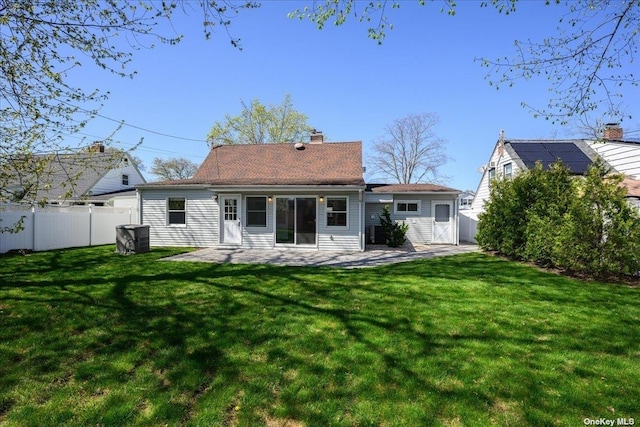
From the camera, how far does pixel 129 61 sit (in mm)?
5535

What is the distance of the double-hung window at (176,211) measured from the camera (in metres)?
13.7

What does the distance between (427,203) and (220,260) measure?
10471 mm

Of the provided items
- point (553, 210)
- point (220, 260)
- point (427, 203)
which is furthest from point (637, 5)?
point (427, 203)

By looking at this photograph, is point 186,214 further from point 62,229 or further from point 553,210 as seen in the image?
point 553,210

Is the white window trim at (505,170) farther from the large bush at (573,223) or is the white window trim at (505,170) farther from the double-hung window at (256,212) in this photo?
the double-hung window at (256,212)

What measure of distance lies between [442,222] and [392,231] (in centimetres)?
305

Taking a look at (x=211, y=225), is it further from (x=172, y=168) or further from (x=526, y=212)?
(x=172, y=168)

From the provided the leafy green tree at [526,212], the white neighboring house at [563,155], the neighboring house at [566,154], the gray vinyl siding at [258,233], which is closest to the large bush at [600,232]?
the leafy green tree at [526,212]

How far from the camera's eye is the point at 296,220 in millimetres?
12852

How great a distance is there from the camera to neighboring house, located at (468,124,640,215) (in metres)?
12.3

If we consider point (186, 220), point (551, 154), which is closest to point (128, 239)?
point (186, 220)

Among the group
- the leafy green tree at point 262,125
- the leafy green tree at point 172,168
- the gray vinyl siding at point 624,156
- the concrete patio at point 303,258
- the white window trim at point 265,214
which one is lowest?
the concrete patio at point 303,258

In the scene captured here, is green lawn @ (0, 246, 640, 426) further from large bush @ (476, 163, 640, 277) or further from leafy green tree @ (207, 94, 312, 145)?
leafy green tree @ (207, 94, 312, 145)

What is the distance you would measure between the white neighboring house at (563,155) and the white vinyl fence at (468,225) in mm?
53
